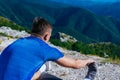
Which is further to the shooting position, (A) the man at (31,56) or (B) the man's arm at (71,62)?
(B) the man's arm at (71,62)

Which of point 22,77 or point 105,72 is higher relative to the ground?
point 105,72

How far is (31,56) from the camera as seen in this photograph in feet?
32.2

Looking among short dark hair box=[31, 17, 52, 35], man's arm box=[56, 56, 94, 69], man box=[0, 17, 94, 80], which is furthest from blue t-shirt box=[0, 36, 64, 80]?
short dark hair box=[31, 17, 52, 35]

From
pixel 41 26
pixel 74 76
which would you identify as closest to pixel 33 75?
pixel 41 26

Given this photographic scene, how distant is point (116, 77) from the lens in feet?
103

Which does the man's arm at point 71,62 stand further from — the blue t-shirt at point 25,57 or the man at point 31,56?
the blue t-shirt at point 25,57

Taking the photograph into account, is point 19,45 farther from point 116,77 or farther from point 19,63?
point 116,77

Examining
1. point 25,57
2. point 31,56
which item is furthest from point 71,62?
point 25,57

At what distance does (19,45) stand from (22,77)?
72cm

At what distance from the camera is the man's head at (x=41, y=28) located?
9633mm

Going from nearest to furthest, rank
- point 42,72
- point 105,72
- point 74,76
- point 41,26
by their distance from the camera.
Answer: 1. point 41,26
2. point 42,72
3. point 74,76
4. point 105,72

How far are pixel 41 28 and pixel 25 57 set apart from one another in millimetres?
728

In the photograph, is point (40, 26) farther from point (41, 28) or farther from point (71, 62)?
point (71, 62)

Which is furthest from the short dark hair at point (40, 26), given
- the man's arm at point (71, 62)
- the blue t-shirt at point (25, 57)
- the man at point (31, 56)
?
the man's arm at point (71, 62)
